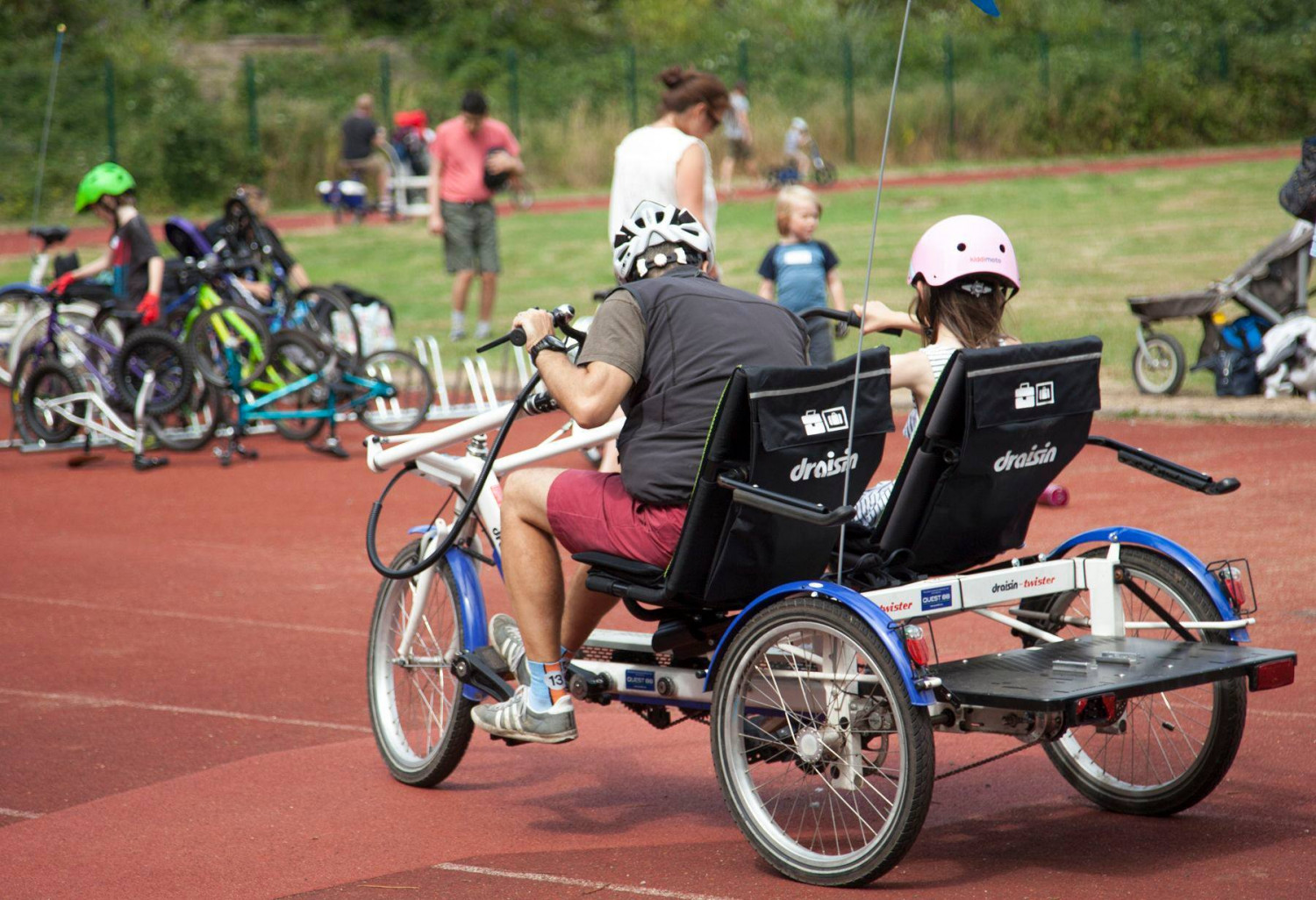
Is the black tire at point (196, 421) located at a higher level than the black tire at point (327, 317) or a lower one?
lower

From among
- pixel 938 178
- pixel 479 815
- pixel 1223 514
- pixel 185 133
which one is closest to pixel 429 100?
pixel 185 133

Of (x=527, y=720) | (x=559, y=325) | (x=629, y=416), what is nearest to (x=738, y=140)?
(x=559, y=325)

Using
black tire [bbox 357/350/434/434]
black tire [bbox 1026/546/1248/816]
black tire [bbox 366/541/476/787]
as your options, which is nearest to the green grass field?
black tire [bbox 357/350/434/434]

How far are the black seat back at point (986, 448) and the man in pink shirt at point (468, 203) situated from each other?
11.0m

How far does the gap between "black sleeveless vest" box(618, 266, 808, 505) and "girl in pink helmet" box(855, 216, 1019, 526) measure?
0.41 m

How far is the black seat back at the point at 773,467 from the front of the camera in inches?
171

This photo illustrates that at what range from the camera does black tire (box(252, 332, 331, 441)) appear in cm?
1184

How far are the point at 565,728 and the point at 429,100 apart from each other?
37.8 metres

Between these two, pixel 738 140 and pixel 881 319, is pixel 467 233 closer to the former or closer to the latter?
pixel 881 319

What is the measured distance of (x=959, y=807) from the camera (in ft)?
16.7

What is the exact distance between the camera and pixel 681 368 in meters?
4.63

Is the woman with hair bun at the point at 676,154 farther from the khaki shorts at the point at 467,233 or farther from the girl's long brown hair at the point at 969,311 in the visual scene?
the khaki shorts at the point at 467,233

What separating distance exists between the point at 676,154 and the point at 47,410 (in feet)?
19.8

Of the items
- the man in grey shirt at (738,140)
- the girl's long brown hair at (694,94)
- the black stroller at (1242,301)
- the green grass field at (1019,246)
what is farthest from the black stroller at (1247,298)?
the man in grey shirt at (738,140)
